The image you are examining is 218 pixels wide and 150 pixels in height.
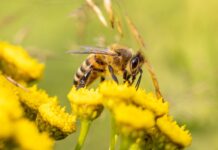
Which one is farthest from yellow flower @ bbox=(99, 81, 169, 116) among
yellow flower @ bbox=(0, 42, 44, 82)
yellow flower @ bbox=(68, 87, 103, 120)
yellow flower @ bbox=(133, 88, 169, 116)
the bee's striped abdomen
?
yellow flower @ bbox=(0, 42, 44, 82)

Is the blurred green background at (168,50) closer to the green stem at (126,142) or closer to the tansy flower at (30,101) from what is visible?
the tansy flower at (30,101)

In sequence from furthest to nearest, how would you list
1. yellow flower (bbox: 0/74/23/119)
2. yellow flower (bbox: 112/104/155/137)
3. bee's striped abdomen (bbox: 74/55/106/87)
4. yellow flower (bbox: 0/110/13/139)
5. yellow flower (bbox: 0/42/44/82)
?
yellow flower (bbox: 0/42/44/82) < bee's striped abdomen (bbox: 74/55/106/87) < yellow flower (bbox: 112/104/155/137) < yellow flower (bbox: 0/74/23/119) < yellow flower (bbox: 0/110/13/139)

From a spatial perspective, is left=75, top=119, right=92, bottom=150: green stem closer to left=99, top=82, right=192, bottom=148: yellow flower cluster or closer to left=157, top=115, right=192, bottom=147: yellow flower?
left=99, top=82, right=192, bottom=148: yellow flower cluster

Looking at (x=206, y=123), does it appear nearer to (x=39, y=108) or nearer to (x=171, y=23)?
(x=171, y=23)

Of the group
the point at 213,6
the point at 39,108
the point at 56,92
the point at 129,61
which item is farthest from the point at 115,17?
the point at 213,6

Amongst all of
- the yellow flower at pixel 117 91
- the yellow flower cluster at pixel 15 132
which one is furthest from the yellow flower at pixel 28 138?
the yellow flower at pixel 117 91

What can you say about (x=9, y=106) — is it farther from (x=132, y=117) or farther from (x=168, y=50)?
(x=168, y=50)

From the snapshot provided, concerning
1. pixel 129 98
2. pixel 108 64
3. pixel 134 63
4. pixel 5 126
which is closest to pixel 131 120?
pixel 129 98
